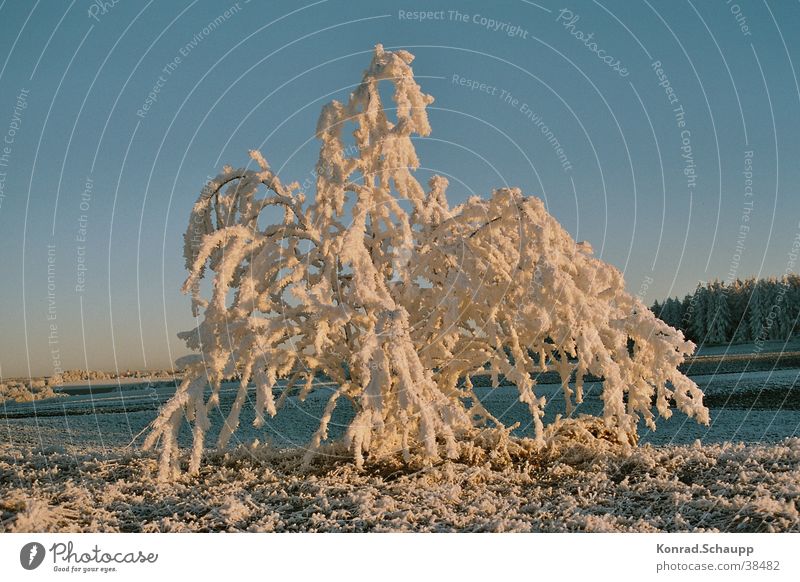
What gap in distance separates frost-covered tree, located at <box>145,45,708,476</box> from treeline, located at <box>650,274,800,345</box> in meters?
55.0

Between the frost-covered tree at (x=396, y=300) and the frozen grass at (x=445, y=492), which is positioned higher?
the frost-covered tree at (x=396, y=300)

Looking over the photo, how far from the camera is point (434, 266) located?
1084 cm

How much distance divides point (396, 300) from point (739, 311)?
6953cm

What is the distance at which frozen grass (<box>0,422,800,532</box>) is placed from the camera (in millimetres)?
7969

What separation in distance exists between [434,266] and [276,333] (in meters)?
2.90

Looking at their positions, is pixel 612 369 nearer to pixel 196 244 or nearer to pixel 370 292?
pixel 370 292

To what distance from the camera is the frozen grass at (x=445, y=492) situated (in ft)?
26.1

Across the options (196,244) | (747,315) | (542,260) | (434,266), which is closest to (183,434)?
(196,244)

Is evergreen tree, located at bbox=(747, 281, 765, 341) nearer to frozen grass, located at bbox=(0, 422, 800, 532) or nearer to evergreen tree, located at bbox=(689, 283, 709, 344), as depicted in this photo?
evergreen tree, located at bbox=(689, 283, 709, 344)
